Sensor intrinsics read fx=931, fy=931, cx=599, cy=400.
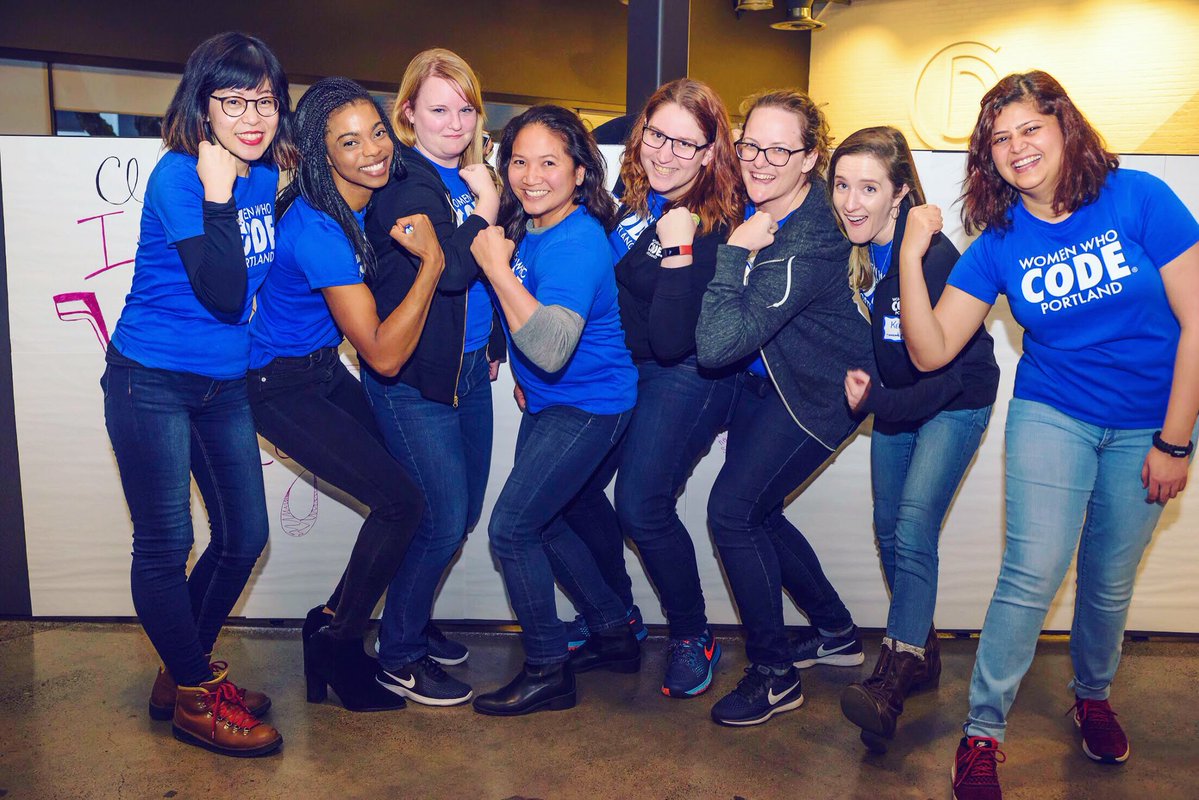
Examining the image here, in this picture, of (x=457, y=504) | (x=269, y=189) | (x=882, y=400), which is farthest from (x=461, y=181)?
(x=882, y=400)

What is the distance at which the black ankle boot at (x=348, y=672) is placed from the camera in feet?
7.85

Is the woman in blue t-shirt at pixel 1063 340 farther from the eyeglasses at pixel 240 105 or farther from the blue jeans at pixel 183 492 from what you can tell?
the blue jeans at pixel 183 492

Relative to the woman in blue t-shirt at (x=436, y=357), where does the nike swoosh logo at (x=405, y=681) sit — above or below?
below

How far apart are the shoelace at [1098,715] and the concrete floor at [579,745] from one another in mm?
91

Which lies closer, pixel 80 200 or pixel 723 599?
pixel 80 200

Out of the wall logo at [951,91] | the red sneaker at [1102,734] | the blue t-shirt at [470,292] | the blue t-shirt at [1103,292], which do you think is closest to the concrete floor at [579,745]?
the red sneaker at [1102,734]

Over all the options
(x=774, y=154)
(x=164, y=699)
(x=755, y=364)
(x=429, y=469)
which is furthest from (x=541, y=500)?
(x=164, y=699)

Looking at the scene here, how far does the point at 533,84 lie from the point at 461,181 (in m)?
5.96

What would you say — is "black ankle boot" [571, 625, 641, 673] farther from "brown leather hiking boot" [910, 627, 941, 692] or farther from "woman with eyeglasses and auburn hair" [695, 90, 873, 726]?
"brown leather hiking boot" [910, 627, 941, 692]

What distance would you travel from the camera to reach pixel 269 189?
2.19 m

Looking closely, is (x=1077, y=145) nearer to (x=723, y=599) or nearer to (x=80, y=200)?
(x=723, y=599)

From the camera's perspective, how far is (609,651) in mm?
2650

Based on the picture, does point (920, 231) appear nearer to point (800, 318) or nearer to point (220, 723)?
point (800, 318)

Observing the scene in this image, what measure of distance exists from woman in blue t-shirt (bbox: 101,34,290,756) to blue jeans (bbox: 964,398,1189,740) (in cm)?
167
